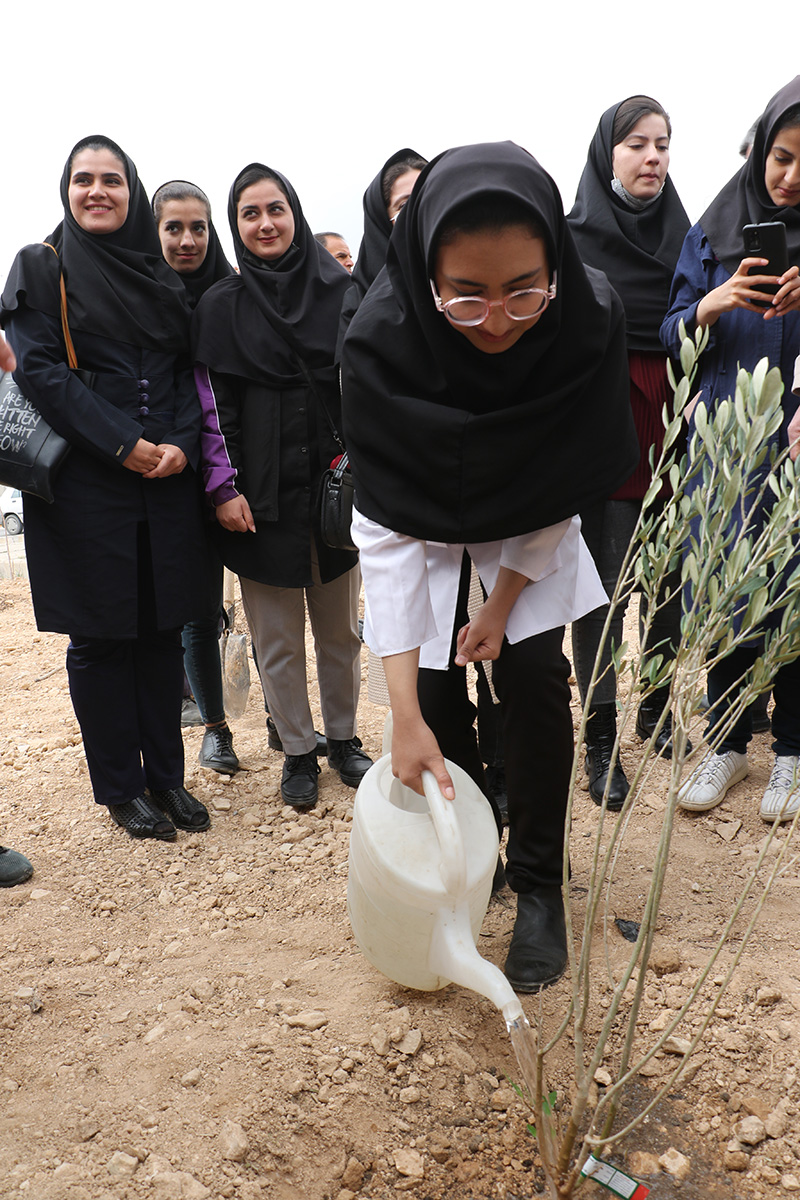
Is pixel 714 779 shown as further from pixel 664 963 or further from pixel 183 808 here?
pixel 183 808

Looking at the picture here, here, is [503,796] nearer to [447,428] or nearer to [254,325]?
[447,428]

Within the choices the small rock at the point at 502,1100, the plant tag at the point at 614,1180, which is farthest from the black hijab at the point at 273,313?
the plant tag at the point at 614,1180

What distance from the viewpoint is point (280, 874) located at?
2.46 metres

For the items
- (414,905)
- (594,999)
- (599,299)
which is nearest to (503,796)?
(594,999)

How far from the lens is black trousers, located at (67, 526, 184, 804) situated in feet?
8.45

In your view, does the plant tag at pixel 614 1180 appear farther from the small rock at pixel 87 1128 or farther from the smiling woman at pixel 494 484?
the small rock at pixel 87 1128

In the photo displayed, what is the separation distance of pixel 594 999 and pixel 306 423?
180cm

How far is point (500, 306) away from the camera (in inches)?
58.0

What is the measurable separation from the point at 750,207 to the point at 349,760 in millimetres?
2065

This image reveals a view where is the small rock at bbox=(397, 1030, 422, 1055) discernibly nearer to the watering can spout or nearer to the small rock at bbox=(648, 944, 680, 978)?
the watering can spout

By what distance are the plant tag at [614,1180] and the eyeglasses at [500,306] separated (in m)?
1.35

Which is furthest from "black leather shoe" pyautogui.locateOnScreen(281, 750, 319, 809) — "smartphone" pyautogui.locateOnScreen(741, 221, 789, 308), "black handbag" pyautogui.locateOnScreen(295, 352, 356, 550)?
"smartphone" pyautogui.locateOnScreen(741, 221, 789, 308)

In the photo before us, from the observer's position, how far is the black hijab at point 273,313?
8.72 ft

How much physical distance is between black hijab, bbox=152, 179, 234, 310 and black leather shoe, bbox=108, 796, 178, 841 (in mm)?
1640
